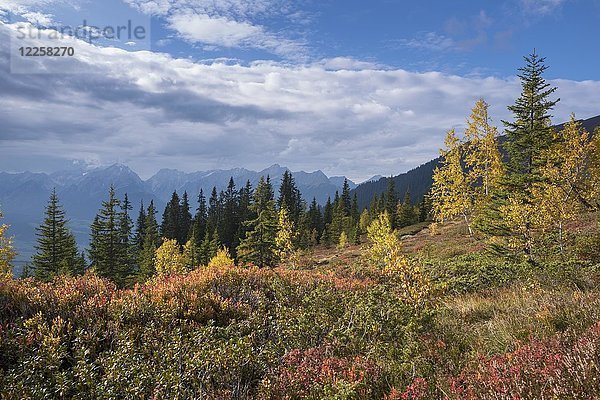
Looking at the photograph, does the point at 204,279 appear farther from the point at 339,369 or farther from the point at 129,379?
the point at 339,369

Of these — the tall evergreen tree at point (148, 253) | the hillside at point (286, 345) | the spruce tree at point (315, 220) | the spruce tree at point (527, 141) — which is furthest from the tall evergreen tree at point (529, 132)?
the spruce tree at point (315, 220)

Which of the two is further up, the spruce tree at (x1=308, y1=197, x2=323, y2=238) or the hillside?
the hillside

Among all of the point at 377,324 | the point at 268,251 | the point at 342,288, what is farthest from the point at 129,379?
the point at 268,251

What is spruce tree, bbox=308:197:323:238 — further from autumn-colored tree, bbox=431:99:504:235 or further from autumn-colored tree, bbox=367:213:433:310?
autumn-colored tree, bbox=367:213:433:310

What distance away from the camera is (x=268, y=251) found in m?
35.5

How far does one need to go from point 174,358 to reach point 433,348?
11.9ft

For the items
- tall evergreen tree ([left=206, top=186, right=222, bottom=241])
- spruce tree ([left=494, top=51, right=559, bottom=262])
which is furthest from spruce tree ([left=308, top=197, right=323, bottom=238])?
spruce tree ([left=494, top=51, right=559, bottom=262])

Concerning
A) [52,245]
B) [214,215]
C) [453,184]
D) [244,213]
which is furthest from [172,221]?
[453,184]

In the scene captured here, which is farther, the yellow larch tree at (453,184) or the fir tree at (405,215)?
the fir tree at (405,215)

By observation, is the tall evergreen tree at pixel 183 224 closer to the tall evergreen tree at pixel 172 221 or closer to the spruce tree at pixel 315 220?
the tall evergreen tree at pixel 172 221

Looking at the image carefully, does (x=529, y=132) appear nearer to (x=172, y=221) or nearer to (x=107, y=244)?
(x=107, y=244)

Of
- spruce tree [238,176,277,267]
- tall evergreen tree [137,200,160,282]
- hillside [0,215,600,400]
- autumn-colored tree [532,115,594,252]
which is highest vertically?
autumn-colored tree [532,115,594,252]

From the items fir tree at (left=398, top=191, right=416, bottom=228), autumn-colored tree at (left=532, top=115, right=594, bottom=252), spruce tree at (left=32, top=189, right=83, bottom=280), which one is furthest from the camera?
fir tree at (left=398, top=191, right=416, bottom=228)

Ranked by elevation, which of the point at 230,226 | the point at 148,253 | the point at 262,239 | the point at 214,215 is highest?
the point at 214,215
